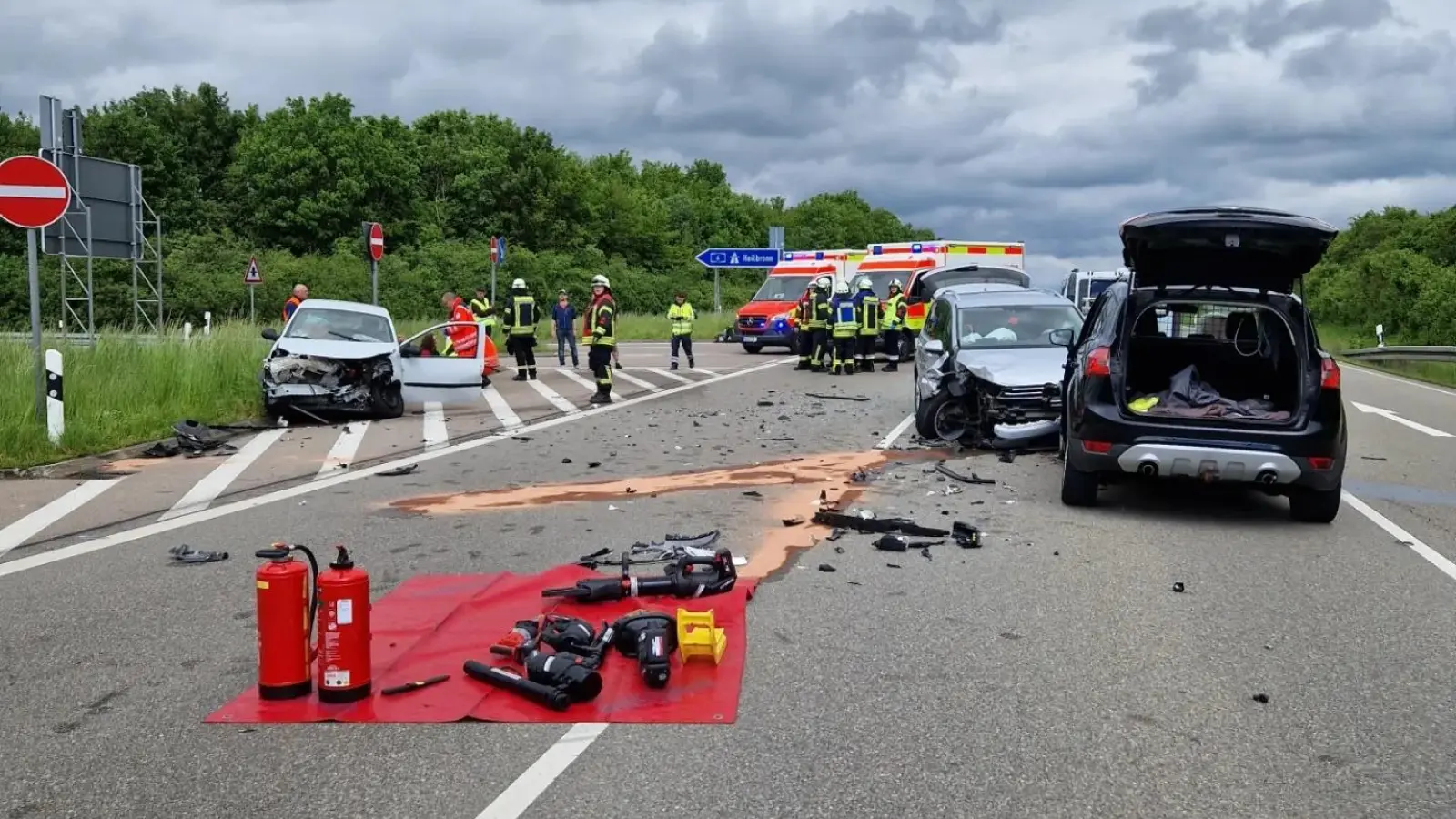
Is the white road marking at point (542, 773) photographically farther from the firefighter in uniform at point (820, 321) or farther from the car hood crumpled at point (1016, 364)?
the firefighter in uniform at point (820, 321)

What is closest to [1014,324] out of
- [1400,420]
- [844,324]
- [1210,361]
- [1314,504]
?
[1210,361]

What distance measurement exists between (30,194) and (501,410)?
7.21 metres

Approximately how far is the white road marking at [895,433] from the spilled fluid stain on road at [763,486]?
3.06ft

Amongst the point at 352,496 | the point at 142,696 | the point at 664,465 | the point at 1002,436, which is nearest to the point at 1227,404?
the point at 1002,436

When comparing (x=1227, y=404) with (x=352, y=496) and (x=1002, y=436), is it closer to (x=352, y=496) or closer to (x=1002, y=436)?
(x=1002, y=436)

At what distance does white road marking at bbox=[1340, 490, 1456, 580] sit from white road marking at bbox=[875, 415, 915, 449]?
451 centimetres

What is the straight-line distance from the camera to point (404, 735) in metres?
4.70

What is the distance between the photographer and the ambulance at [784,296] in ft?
109

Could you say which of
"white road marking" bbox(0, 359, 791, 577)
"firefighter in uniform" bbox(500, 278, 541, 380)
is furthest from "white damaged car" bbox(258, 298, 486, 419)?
"firefighter in uniform" bbox(500, 278, 541, 380)

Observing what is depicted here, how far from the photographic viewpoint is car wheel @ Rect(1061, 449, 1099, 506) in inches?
372

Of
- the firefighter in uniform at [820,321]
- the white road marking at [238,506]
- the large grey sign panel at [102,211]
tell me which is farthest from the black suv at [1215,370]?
the firefighter in uniform at [820,321]

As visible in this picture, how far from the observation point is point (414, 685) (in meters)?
5.22

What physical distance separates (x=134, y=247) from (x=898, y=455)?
1073 centimetres

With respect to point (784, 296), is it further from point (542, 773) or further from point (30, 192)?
point (542, 773)
